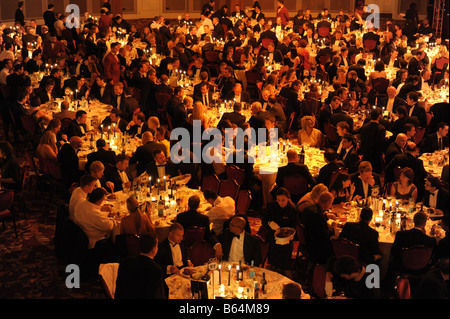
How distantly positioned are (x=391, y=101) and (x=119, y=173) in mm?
6030

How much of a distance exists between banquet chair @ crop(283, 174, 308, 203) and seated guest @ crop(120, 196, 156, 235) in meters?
2.59

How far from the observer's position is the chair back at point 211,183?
9727mm

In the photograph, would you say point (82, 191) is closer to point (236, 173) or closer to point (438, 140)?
point (236, 173)

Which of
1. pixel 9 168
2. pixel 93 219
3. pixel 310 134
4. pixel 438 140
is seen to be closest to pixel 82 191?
pixel 93 219

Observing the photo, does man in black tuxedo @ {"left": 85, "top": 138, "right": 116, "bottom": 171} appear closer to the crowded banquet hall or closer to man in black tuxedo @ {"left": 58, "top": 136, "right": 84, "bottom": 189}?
the crowded banquet hall

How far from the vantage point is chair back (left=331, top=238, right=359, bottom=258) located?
302 inches

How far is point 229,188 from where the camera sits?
9562 millimetres

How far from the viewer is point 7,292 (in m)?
8.50

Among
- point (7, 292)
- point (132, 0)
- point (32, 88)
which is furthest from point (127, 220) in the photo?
point (132, 0)

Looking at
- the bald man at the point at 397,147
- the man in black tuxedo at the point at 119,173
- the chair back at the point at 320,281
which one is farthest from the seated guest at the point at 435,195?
the man in black tuxedo at the point at 119,173

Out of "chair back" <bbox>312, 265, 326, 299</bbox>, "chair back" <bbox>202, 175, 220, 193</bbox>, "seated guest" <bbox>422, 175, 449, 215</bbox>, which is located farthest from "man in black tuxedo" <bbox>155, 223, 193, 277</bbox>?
"seated guest" <bbox>422, 175, 449, 215</bbox>

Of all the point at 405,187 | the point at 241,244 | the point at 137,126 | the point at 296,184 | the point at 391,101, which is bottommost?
the point at 241,244

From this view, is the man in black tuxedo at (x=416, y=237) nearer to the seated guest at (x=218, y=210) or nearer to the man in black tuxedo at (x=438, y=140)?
the seated guest at (x=218, y=210)

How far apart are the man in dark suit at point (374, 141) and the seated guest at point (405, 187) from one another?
191 centimetres
